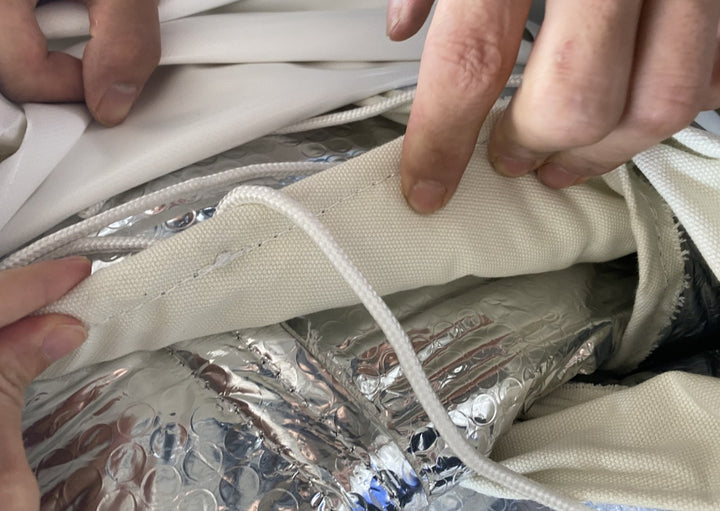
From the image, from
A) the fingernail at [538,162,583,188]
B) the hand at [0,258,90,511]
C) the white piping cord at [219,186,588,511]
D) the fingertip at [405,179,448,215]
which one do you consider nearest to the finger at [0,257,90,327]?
the hand at [0,258,90,511]

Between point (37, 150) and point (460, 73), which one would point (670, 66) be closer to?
point (460, 73)

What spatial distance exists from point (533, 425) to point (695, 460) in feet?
0.36

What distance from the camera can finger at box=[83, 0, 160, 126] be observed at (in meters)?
0.50

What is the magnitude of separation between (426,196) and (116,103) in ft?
0.87

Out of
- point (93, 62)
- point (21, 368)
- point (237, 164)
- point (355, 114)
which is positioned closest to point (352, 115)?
point (355, 114)

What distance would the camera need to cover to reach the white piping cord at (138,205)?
411mm

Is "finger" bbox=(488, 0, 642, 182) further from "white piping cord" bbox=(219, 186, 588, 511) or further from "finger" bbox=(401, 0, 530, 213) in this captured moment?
"white piping cord" bbox=(219, 186, 588, 511)

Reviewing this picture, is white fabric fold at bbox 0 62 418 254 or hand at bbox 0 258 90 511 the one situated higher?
white fabric fold at bbox 0 62 418 254

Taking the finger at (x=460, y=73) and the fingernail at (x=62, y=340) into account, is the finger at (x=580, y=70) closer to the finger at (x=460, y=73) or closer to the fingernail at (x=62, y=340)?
the finger at (x=460, y=73)

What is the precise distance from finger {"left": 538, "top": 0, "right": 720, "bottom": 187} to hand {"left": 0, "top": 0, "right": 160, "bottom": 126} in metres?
0.37

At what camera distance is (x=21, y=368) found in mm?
362

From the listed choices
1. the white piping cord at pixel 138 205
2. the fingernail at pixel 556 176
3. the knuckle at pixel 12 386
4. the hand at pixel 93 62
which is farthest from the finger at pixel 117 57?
the fingernail at pixel 556 176

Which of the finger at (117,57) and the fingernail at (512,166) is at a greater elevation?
the finger at (117,57)

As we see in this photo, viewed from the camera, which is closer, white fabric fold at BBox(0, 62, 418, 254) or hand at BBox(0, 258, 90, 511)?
hand at BBox(0, 258, 90, 511)
